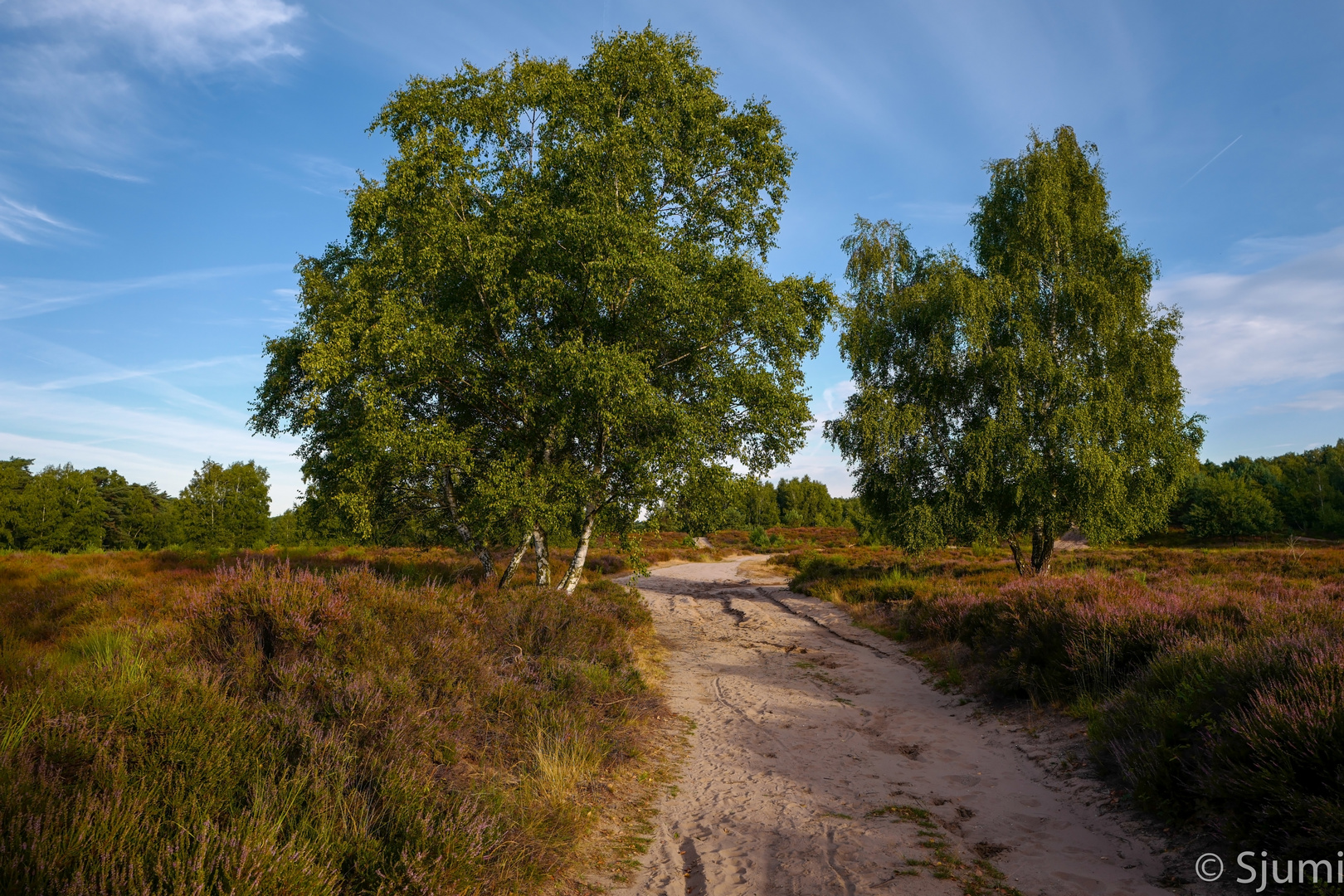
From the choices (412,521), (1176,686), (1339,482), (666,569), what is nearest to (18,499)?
(666,569)

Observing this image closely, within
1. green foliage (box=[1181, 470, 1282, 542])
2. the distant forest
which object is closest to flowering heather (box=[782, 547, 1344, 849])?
the distant forest

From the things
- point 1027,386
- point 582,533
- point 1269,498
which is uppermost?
point 1027,386

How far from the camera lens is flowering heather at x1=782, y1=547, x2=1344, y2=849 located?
421 centimetres

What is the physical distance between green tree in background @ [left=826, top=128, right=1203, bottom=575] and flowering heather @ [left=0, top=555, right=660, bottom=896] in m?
15.5

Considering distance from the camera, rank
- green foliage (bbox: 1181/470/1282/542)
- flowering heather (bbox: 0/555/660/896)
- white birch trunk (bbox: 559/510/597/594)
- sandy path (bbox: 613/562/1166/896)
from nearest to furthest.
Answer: flowering heather (bbox: 0/555/660/896) < sandy path (bbox: 613/562/1166/896) < white birch trunk (bbox: 559/510/597/594) < green foliage (bbox: 1181/470/1282/542)

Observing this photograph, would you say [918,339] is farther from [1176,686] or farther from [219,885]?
[219,885]

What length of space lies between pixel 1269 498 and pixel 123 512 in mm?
124191

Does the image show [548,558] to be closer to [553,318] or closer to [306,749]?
[553,318]

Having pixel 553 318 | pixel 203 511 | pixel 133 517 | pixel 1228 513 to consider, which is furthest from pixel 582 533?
pixel 133 517

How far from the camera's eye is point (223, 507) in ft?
192

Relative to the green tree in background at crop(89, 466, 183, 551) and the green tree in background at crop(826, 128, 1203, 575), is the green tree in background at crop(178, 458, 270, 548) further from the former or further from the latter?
the green tree in background at crop(826, 128, 1203, 575)

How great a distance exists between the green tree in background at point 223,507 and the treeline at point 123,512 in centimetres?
7

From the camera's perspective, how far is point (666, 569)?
125 feet

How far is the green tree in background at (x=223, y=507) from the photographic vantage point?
5541 cm
